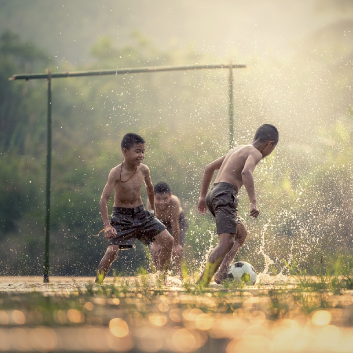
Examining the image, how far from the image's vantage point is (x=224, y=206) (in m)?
7.05

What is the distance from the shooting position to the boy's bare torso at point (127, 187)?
24.6 ft

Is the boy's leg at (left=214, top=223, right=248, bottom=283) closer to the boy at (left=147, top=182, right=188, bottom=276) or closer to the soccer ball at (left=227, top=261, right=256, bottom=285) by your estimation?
the soccer ball at (left=227, top=261, right=256, bottom=285)

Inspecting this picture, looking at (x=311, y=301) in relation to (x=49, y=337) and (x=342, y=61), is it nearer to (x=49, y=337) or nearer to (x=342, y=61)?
(x=49, y=337)

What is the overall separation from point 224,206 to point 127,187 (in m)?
1.03

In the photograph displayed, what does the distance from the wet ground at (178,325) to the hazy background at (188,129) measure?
2.36 m

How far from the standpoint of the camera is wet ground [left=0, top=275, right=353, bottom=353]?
80.2 inches

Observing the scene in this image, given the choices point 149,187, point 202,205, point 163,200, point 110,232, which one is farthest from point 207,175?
point 163,200

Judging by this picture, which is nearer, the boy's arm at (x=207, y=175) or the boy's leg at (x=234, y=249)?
the boy's leg at (x=234, y=249)

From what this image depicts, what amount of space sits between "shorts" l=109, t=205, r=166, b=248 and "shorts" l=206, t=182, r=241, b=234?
28.7 inches

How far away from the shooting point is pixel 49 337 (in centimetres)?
216

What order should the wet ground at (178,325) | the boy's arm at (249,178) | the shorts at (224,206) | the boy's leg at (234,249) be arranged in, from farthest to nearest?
the boy's leg at (234,249), the shorts at (224,206), the boy's arm at (249,178), the wet ground at (178,325)

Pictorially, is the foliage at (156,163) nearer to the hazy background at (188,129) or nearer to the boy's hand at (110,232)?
the hazy background at (188,129)

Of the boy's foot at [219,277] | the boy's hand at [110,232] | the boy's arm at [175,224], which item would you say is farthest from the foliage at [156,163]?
the boy's hand at [110,232]

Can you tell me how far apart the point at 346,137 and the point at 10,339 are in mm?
21014
